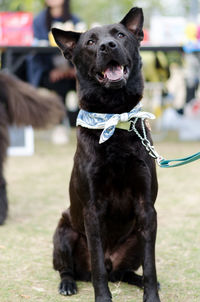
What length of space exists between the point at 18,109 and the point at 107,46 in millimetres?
2099

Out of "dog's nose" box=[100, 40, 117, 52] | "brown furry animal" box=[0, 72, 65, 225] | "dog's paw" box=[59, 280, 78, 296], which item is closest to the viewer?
"dog's nose" box=[100, 40, 117, 52]

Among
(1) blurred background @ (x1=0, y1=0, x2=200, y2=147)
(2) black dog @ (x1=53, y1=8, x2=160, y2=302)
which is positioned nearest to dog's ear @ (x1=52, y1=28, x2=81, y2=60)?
(2) black dog @ (x1=53, y1=8, x2=160, y2=302)

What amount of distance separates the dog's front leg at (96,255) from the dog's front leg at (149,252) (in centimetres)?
20

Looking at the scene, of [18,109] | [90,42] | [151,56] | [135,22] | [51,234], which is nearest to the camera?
[90,42]

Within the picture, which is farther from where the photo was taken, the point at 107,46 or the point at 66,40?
the point at 66,40

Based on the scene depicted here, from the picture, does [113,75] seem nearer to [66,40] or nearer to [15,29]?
[66,40]

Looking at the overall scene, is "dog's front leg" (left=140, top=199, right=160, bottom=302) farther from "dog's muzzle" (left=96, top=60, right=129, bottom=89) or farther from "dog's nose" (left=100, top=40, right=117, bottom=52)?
"dog's nose" (left=100, top=40, right=117, bottom=52)

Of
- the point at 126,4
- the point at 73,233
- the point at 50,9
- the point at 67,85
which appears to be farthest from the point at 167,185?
the point at 126,4

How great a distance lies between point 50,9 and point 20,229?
5177mm

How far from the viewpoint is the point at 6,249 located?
3.46 metres

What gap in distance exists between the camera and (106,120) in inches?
96.4

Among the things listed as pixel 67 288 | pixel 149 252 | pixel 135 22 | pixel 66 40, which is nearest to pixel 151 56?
pixel 135 22

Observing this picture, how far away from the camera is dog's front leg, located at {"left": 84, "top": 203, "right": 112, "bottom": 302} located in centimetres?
239

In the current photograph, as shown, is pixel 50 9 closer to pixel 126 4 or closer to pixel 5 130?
pixel 5 130
